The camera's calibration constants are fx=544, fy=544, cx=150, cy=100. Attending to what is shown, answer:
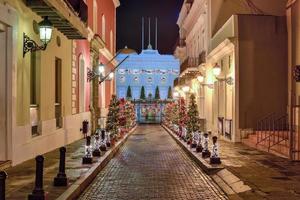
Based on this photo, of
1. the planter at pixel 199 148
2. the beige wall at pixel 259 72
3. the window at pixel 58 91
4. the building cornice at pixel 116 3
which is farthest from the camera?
the building cornice at pixel 116 3

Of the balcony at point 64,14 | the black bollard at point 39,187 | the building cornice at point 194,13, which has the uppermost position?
the building cornice at point 194,13

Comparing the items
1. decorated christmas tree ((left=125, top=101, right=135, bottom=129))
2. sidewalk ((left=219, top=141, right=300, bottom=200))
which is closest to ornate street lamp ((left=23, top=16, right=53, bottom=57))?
sidewalk ((left=219, top=141, right=300, bottom=200))

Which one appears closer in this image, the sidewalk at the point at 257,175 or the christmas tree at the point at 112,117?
the sidewalk at the point at 257,175

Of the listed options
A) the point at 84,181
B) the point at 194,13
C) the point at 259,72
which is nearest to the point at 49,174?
the point at 84,181

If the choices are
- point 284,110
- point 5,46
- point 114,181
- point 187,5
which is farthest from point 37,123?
point 187,5

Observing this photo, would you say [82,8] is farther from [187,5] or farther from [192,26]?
[187,5]

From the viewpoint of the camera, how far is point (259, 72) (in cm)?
2228

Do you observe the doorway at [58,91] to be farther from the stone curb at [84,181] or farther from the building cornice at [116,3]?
the building cornice at [116,3]

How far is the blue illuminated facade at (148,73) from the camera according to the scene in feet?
256

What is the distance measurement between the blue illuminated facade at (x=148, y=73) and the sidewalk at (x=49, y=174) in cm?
6058

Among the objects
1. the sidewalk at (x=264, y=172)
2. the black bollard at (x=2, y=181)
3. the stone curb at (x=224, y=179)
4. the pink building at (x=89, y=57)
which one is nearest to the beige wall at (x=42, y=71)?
the pink building at (x=89, y=57)

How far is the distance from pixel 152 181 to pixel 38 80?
5921 millimetres

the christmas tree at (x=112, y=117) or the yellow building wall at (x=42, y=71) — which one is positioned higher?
the yellow building wall at (x=42, y=71)

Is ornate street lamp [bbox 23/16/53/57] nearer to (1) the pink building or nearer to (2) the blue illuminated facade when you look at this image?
(1) the pink building
